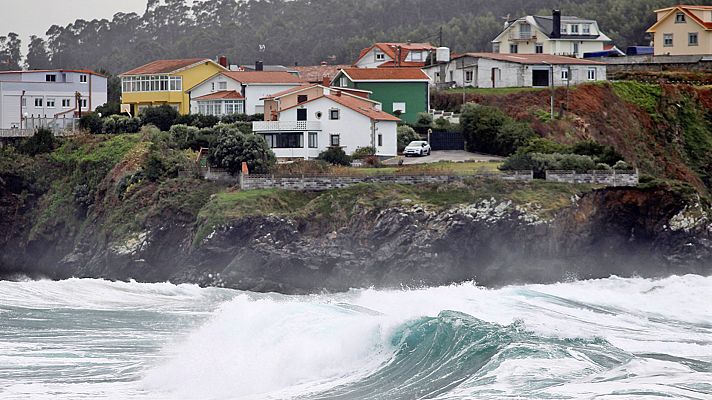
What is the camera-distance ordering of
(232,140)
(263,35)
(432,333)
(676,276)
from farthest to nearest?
(263,35)
(232,140)
(676,276)
(432,333)

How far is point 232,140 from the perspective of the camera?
5188 cm

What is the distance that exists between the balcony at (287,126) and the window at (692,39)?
94.3 ft

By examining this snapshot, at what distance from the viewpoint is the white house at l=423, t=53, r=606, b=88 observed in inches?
2662

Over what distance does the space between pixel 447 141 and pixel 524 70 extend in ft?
30.2

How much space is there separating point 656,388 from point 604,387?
1010mm

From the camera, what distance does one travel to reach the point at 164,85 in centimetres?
6969

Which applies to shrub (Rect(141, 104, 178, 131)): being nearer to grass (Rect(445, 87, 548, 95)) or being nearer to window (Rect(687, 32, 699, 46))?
grass (Rect(445, 87, 548, 95))

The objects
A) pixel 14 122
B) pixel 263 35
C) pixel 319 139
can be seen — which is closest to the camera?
pixel 319 139

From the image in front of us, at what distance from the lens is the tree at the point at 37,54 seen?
5955 inches

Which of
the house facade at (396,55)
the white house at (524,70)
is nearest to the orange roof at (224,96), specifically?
the white house at (524,70)

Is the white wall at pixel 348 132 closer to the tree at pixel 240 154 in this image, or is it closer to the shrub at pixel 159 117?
the tree at pixel 240 154

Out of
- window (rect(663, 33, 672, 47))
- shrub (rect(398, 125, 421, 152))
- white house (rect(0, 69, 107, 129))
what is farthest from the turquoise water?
window (rect(663, 33, 672, 47))

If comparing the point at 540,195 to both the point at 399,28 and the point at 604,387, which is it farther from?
the point at 399,28

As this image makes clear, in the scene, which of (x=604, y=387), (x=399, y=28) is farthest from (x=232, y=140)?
(x=399, y=28)
